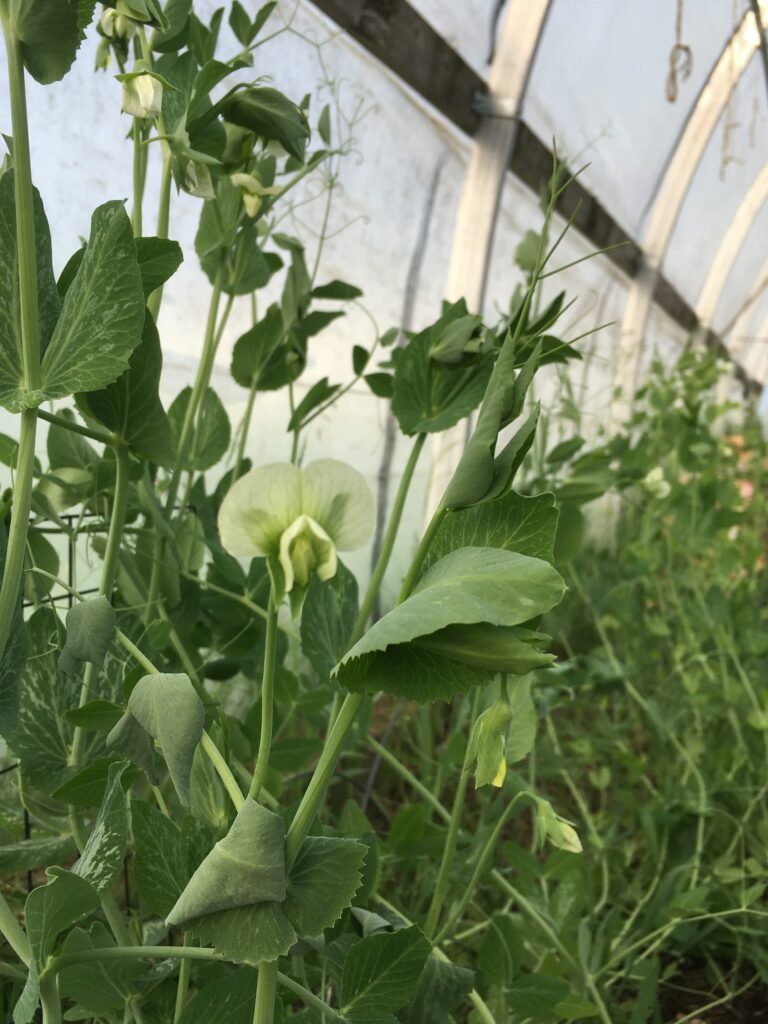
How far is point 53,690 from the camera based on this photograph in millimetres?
451

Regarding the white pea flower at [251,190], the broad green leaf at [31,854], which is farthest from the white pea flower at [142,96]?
the broad green leaf at [31,854]

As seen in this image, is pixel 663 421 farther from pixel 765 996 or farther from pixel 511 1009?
pixel 511 1009

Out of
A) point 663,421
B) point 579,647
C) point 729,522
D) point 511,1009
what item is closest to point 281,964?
point 511,1009

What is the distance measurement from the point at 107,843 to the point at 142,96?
29 cm

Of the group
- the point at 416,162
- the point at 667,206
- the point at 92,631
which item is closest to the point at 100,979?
the point at 92,631

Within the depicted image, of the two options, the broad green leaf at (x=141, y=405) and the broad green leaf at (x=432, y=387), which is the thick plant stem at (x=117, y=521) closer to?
the broad green leaf at (x=141, y=405)

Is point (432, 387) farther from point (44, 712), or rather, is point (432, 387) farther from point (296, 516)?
point (44, 712)

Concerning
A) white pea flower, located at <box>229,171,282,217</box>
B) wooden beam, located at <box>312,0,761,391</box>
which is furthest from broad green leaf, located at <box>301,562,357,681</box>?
wooden beam, located at <box>312,0,761,391</box>

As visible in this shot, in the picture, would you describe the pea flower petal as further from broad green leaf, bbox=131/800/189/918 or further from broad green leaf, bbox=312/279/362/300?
broad green leaf, bbox=312/279/362/300

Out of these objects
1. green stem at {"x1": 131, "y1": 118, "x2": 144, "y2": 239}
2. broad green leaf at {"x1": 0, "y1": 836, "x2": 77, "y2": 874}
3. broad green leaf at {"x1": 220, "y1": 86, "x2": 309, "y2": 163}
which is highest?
broad green leaf at {"x1": 220, "y1": 86, "x2": 309, "y2": 163}

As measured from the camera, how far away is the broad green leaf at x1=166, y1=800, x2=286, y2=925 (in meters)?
0.29

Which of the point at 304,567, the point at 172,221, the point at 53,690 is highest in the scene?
the point at 172,221

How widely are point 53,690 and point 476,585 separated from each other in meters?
0.25

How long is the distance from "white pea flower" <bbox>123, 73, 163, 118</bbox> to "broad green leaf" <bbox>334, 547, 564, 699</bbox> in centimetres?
23
